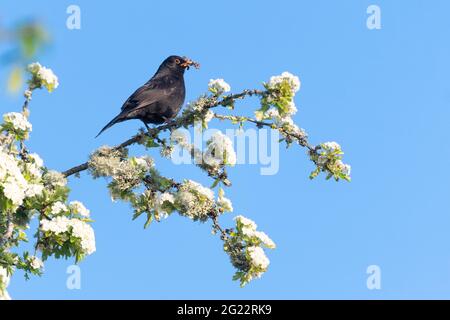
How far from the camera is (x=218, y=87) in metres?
7.34

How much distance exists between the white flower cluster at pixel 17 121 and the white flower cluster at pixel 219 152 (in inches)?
90.5

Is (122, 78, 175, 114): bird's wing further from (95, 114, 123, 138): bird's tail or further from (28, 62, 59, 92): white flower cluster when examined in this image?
(28, 62, 59, 92): white flower cluster

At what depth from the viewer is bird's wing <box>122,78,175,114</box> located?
1011cm

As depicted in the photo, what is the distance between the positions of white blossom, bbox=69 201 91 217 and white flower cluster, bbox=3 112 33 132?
1.57 m

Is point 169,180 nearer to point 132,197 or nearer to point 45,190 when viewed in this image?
point 132,197

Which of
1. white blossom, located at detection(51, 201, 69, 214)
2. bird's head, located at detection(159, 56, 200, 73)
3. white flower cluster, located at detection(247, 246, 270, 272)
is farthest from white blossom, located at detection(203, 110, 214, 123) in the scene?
bird's head, located at detection(159, 56, 200, 73)

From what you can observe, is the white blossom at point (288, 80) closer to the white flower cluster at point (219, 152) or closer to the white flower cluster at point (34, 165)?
the white flower cluster at point (219, 152)

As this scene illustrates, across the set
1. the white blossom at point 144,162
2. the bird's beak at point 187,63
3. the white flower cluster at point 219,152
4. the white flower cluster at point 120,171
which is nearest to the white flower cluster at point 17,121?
the white flower cluster at point 120,171

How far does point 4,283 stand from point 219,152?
263 cm
